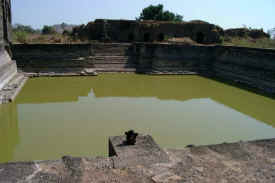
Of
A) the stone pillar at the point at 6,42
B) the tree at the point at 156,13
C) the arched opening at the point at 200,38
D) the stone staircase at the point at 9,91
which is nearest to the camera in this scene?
the stone staircase at the point at 9,91

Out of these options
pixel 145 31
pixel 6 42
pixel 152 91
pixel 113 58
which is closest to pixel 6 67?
pixel 6 42

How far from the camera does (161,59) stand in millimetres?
12750

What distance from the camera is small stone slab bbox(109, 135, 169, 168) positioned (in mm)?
2299

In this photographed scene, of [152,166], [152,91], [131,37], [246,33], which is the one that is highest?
[246,33]

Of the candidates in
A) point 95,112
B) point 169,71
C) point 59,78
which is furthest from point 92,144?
point 169,71

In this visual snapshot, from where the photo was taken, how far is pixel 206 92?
8656 mm

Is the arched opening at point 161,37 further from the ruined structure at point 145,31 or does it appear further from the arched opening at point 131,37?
the arched opening at point 131,37

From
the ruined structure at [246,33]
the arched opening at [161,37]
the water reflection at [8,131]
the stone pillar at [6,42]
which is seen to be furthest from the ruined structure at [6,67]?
the ruined structure at [246,33]

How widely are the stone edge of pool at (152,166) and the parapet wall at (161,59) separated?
7578mm

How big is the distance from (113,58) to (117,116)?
7.26 meters

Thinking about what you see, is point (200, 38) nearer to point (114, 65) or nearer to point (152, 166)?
point (114, 65)

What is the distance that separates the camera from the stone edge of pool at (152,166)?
206 cm

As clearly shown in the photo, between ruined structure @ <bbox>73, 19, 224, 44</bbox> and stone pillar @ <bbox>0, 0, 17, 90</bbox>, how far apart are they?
22.2 feet

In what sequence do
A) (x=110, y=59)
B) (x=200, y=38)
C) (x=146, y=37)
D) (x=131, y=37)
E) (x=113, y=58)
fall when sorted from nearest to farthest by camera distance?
(x=110, y=59)
(x=113, y=58)
(x=146, y=37)
(x=131, y=37)
(x=200, y=38)
